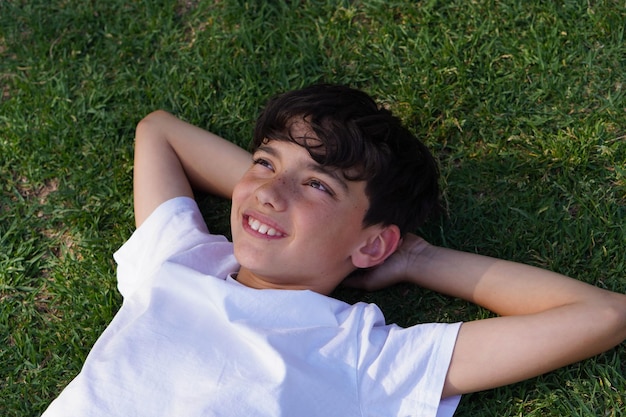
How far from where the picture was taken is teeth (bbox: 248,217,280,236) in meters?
2.87

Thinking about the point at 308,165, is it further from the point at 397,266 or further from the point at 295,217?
the point at 397,266

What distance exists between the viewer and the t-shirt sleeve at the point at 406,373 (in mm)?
2746

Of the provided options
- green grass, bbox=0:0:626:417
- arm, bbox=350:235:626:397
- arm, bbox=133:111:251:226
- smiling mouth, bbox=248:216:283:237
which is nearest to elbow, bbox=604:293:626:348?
arm, bbox=350:235:626:397

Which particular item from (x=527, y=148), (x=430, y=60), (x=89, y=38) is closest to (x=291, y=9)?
(x=430, y=60)

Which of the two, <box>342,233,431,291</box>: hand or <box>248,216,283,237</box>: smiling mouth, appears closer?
<box>248,216,283,237</box>: smiling mouth

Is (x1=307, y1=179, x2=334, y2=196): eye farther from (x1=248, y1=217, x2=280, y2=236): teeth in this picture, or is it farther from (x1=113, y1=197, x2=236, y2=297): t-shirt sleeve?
(x1=113, y1=197, x2=236, y2=297): t-shirt sleeve

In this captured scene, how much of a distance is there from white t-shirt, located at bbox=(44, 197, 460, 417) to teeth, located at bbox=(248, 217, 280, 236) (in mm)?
210

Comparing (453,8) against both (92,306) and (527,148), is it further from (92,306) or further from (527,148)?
(92,306)

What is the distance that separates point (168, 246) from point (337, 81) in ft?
4.07

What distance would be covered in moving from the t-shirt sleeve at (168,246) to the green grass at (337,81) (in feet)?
1.02

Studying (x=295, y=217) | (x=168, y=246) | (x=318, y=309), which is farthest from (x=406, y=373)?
(x=168, y=246)

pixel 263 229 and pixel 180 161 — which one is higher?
pixel 263 229

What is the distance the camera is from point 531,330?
8.96 feet

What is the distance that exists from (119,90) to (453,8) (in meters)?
1.69
